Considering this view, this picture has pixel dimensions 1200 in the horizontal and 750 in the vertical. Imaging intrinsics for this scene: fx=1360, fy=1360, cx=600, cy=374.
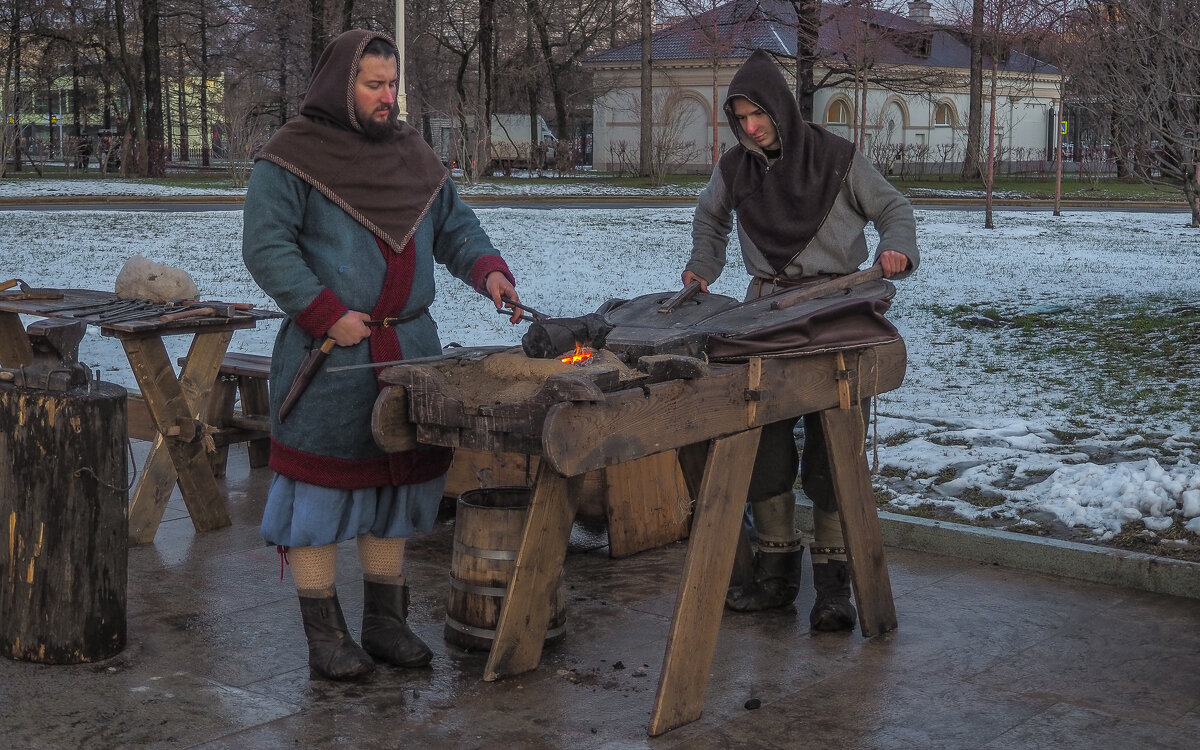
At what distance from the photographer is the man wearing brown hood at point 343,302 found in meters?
3.98

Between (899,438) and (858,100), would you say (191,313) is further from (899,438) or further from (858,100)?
(858,100)

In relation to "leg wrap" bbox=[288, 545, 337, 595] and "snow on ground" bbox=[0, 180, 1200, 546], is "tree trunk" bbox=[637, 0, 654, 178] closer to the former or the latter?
"snow on ground" bbox=[0, 180, 1200, 546]

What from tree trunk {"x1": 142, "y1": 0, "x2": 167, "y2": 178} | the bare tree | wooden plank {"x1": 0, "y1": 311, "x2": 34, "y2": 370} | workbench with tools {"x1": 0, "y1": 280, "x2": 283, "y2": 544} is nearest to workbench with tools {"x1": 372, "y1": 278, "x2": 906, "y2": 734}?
workbench with tools {"x1": 0, "y1": 280, "x2": 283, "y2": 544}

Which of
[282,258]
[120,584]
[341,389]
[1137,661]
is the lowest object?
[1137,661]

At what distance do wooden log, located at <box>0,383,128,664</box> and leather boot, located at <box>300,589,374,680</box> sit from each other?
67 cm

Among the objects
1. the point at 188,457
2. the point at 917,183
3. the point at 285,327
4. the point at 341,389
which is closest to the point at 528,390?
the point at 341,389

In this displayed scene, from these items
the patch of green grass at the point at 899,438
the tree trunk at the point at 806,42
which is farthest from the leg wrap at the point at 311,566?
the tree trunk at the point at 806,42

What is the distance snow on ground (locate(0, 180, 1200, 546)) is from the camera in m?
6.04

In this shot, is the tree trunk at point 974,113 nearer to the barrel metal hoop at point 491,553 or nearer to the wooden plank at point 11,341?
the wooden plank at point 11,341

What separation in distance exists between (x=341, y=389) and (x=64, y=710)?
120cm

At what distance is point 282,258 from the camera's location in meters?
3.94

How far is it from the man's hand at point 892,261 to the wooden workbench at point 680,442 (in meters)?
0.26

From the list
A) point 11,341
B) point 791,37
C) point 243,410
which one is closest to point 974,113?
→ point 791,37

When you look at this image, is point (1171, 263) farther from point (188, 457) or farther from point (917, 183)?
point (917, 183)
